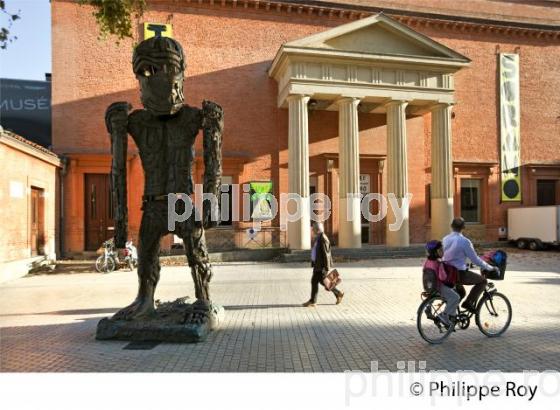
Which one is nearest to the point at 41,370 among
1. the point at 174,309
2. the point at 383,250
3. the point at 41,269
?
the point at 174,309

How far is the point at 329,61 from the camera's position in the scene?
58.6 ft

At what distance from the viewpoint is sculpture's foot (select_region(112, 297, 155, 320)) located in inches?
240

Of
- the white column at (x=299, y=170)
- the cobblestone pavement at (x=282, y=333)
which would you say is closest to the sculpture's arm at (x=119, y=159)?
the cobblestone pavement at (x=282, y=333)

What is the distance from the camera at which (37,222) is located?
16.3 metres

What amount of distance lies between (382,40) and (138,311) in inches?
670

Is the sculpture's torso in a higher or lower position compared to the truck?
higher

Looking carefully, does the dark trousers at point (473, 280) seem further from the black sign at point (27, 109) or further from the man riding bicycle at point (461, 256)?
the black sign at point (27, 109)

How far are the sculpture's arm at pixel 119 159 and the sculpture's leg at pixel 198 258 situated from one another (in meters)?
0.94

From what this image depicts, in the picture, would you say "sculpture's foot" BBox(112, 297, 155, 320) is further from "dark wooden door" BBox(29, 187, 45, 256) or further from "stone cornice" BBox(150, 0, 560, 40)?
"stone cornice" BBox(150, 0, 560, 40)

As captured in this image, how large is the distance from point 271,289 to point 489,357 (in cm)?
608

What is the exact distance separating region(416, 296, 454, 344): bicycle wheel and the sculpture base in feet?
9.87

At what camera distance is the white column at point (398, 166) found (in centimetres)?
1855

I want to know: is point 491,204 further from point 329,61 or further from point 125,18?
point 125,18

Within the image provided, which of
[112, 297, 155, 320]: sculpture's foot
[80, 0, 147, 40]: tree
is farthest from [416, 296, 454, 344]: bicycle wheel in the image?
[80, 0, 147, 40]: tree
